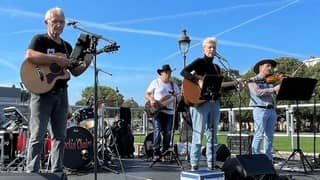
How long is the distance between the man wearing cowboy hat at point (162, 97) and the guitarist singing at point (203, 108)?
2.19 metres

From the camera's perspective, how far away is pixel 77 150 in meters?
6.91

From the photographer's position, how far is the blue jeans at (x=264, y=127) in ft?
22.3

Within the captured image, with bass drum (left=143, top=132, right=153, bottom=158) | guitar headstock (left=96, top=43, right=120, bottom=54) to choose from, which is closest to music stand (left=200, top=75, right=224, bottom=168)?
guitar headstock (left=96, top=43, right=120, bottom=54)

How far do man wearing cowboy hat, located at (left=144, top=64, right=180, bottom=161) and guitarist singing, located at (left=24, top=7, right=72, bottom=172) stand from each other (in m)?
3.64

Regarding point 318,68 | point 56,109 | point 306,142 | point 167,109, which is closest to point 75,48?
point 56,109

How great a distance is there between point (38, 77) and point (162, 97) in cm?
396

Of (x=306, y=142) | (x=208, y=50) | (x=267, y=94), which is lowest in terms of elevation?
(x=306, y=142)

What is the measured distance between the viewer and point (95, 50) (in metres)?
4.55

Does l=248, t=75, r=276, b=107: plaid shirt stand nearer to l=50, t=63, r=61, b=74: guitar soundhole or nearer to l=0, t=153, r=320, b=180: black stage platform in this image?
l=0, t=153, r=320, b=180: black stage platform

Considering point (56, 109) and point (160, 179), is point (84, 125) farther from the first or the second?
point (56, 109)

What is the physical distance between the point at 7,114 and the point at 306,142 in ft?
45.7

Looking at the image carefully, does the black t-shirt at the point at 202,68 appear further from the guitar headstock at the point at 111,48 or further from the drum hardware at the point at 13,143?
the drum hardware at the point at 13,143

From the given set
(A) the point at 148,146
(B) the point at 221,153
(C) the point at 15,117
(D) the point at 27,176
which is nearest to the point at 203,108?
(B) the point at 221,153

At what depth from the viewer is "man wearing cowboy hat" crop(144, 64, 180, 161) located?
834cm
